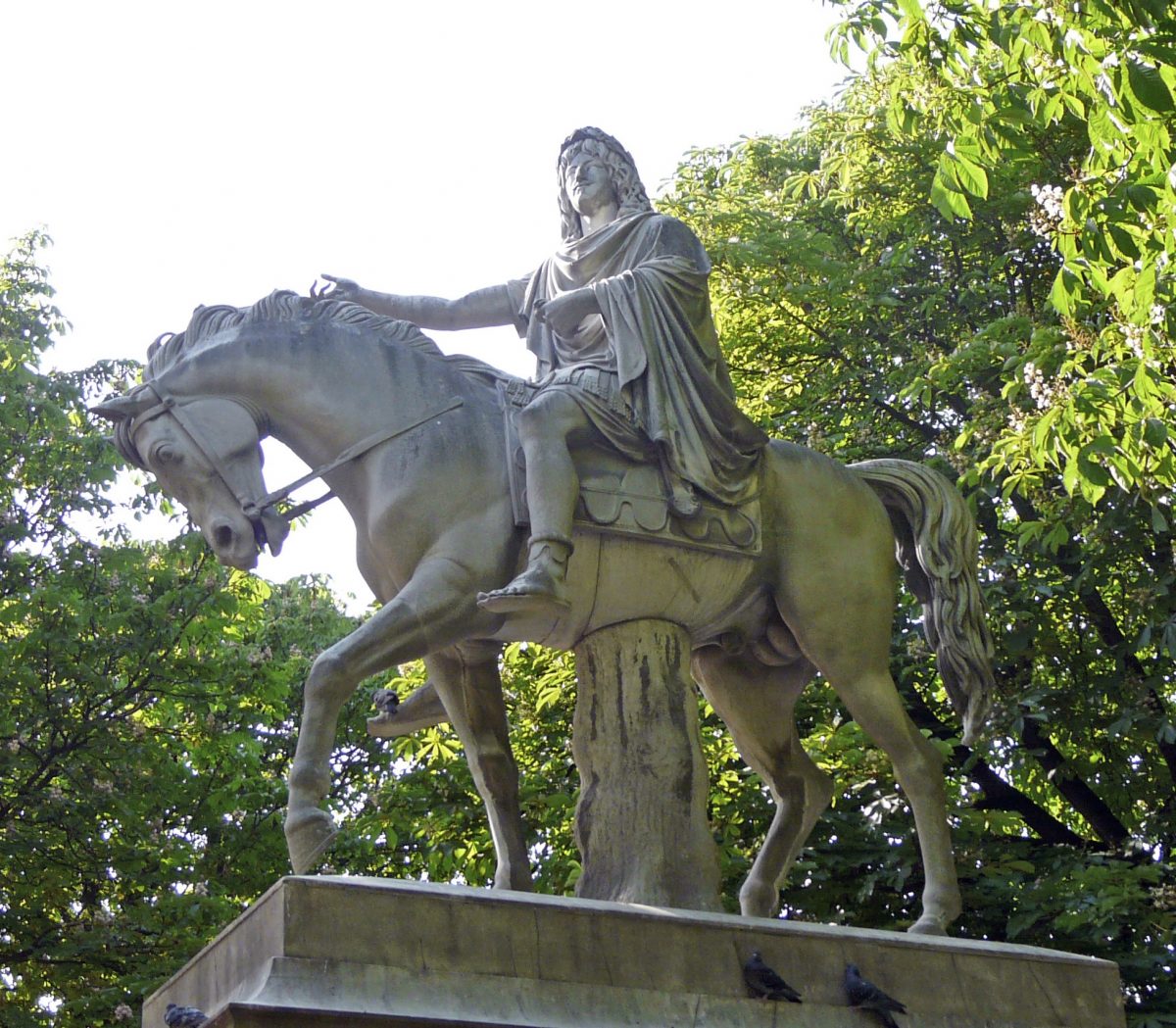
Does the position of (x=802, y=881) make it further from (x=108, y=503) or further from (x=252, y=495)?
(x=108, y=503)

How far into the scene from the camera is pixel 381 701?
756cm

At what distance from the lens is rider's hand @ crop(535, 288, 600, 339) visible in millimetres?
7617

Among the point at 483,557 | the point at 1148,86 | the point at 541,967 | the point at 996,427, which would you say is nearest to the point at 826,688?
the point at 996,427

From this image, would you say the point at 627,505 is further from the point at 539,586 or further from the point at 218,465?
the point at 218,465

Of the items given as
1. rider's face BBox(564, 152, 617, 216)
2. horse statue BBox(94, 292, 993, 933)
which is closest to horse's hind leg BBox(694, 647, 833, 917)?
horse statue BBox(94, 292, 993, 933)

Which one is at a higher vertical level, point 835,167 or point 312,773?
point 835,167

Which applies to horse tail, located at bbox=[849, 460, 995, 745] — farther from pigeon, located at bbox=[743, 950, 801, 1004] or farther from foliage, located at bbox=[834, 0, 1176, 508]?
pigeon, located at bbox=[743, 950, 801, 1004]

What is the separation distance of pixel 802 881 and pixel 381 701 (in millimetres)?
4777

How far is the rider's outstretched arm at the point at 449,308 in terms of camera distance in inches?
323

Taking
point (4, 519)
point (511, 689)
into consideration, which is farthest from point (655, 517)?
point (4, 519)

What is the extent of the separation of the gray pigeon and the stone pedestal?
6.03 feet

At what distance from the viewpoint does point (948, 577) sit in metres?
7.88

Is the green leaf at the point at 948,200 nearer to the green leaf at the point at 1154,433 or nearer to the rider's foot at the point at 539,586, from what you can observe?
the green leaf at the point at 1154,433

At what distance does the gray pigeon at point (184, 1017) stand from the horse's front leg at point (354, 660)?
2.29 ft
